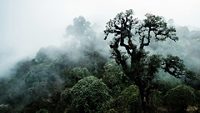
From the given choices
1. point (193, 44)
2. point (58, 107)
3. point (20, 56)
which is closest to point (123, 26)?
point (58, 107)

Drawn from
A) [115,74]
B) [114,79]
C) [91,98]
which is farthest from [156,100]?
[115,74]

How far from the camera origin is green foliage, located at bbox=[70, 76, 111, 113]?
1382 inches

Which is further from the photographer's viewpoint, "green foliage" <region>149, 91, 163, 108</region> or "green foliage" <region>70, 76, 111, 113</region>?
"green foliage" <region>70, 76, 111, 113</region>

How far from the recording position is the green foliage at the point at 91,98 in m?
35.1

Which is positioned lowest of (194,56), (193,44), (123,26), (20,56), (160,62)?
(160,62)

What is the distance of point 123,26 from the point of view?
68.3 feet

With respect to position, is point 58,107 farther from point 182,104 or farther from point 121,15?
point 121,15

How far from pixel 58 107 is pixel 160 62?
26721 millimetres

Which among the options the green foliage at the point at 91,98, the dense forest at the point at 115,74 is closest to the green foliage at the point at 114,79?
the dense forest at the point at 115,74

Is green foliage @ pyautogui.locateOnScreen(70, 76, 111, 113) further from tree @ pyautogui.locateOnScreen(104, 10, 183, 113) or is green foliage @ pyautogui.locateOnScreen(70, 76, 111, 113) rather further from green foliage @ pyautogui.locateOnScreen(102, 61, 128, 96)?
tree @ pyautogui.locateOnScreen(104, 10, 183, 113)

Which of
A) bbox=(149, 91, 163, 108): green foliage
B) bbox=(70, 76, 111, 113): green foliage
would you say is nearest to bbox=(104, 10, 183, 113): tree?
bbox=(149, 91, 163, 108): green foliage

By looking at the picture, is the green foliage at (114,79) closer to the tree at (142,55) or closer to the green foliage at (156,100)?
the green foliage at (156,100)

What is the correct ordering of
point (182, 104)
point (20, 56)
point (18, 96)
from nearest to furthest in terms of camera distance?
point (182, 104)
point (18, 96)
point (20, 56)

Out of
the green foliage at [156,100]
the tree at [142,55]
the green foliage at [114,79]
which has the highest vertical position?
the green foliage at [114,79]
